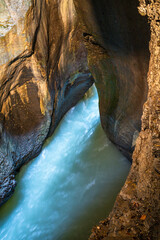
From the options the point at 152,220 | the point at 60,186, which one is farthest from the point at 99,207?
the point at 152,220

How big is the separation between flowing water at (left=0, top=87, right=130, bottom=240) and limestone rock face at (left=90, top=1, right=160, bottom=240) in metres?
1.67

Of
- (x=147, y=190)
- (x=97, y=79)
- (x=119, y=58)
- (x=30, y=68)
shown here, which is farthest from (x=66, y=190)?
(x=119, y=58)

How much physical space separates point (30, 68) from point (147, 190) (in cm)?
299

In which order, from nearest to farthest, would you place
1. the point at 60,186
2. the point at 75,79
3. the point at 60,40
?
the point at 60,40, the point at 60,186, the point at 75,79

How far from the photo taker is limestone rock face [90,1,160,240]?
5.01 ft

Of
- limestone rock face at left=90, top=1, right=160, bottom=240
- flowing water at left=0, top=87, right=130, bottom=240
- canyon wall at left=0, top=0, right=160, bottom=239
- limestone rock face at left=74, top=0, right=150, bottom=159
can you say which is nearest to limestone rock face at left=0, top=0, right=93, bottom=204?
canyon wall at left=0, top=0, right=160, bottom=239

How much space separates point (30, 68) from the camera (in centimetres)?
364

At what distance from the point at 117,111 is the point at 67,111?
3.29 meters

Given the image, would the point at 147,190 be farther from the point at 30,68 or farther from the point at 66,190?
the point at 30,68

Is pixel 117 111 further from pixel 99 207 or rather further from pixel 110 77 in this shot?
pixel 99 207

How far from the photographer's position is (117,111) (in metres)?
3.68

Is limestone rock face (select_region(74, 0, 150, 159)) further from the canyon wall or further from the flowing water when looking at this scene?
the flowing water

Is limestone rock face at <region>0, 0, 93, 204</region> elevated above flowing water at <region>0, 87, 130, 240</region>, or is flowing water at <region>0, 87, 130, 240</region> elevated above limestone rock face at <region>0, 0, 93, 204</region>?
limestone rock face at <region>0, 0, 93, 204</region>

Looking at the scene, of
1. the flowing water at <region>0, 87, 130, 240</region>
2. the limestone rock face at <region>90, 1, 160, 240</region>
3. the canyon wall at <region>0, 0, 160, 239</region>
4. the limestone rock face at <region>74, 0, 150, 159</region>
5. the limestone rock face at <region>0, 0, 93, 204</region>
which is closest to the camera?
the limestone rock face at <region>90, 1, 160, 240</region>
